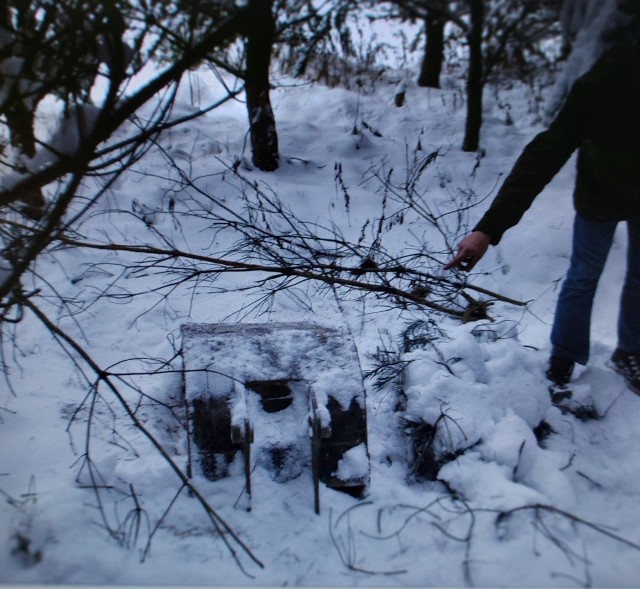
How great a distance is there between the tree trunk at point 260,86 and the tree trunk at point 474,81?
29.4 inches

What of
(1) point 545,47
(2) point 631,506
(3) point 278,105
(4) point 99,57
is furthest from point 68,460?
(3) point 278,105

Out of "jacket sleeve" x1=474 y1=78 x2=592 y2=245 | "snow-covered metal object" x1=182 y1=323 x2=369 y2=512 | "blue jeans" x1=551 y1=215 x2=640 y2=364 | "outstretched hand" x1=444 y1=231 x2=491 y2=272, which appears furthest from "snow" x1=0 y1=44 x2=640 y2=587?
"jacket sleeve" x1=474 y1=78 x2=592 y2=245

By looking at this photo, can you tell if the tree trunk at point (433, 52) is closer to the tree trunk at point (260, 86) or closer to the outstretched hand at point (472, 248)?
the tree trunk at point (260, 86)

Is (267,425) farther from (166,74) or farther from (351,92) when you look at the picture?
(351,92)

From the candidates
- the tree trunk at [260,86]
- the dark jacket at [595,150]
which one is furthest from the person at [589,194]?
the tree trunk at [260,86]

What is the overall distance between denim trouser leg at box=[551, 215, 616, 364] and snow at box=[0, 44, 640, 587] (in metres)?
0.13

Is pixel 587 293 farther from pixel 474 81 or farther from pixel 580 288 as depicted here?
pixel 474 81

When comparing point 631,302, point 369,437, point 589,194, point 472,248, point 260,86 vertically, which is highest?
point 260,86

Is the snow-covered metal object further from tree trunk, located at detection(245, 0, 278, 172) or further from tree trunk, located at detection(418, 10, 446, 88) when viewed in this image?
tree trunk, located at detection(418, 10, 446, 88)

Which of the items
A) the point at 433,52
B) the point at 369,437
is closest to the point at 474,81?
the point at 433,52

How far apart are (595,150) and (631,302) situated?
622 millimetres

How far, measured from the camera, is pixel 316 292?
258 cm

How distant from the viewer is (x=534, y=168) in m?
1.89

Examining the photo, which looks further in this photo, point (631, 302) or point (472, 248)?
point (631, 302)
